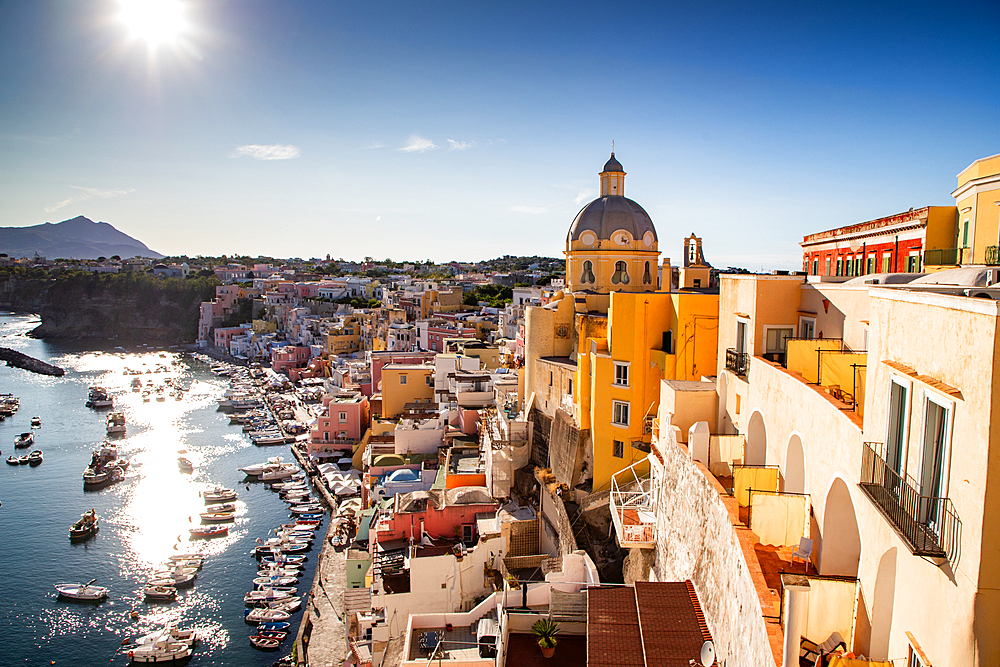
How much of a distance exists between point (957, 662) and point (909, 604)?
581 millimetres

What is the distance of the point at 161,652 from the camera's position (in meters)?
19.0

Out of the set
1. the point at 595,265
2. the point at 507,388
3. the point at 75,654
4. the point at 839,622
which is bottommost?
the point at 75,654

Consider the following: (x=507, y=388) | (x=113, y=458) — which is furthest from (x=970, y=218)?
(x=113, y=458)

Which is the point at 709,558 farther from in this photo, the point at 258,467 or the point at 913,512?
the point at 258,467

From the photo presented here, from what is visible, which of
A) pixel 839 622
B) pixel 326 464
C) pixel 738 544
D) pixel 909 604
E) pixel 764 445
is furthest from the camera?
pixel 326 464

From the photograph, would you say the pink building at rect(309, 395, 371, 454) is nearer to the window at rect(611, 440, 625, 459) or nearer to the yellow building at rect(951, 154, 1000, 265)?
the window at rect(611, 440, 625, 459)

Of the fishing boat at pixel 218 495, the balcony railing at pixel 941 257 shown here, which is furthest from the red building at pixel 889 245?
the fishing boat at pixel 218 495

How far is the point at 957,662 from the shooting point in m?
3.04

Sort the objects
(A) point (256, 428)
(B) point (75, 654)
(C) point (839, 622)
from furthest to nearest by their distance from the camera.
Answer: (A) point (256, 428) → (B) point (75, 654) → (C) point (839, 622)

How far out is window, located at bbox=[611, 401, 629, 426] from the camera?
12820 mm

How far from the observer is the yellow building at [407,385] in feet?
100

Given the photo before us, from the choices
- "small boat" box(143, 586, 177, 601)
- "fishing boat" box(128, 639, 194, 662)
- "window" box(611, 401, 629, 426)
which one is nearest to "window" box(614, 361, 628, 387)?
"window" box(611, 401, 629, 426)

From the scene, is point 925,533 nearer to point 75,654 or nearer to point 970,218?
point 970,218

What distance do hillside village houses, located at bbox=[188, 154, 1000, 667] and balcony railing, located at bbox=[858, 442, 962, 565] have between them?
0.6 inches
